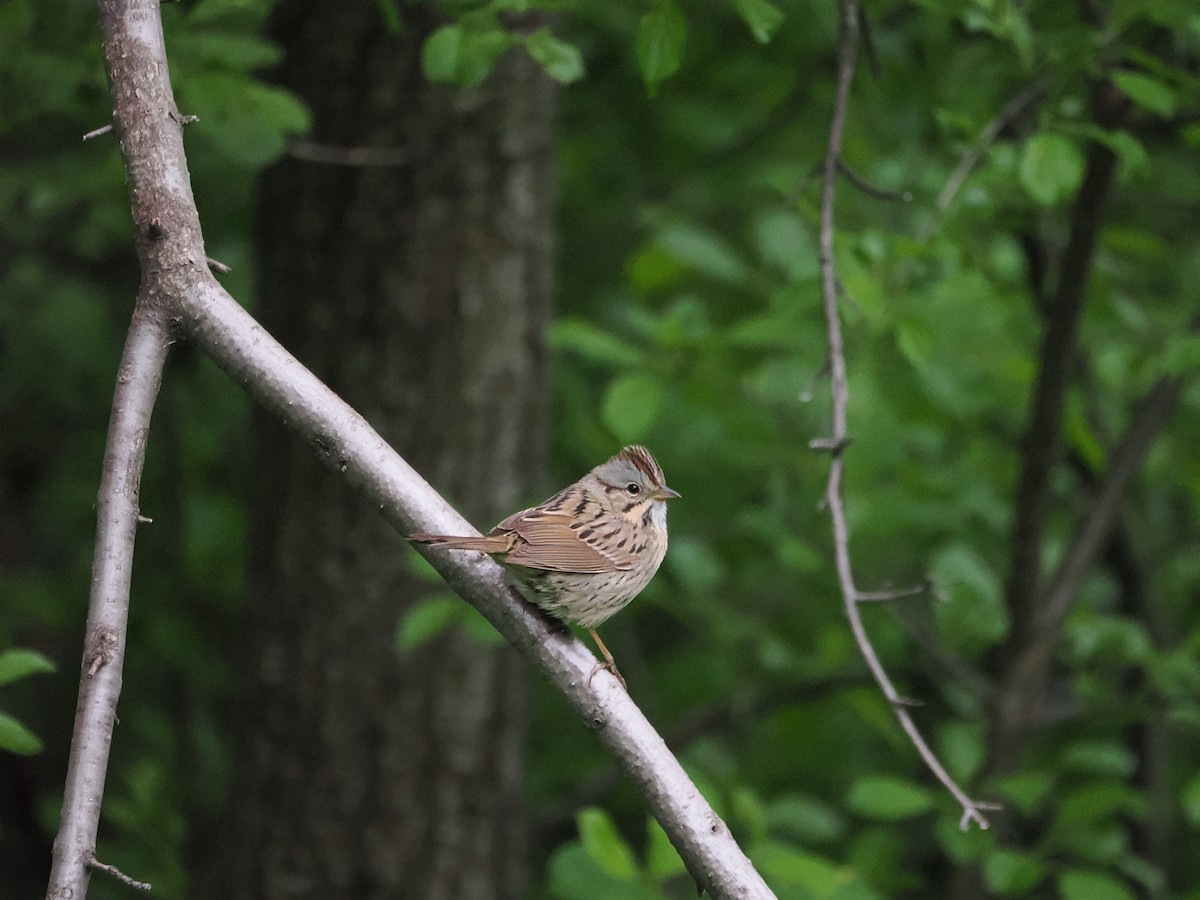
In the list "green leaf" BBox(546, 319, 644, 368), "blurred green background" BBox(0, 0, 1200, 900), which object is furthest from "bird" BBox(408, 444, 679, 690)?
"green leaf" BBox(546, 319, 644, 368)

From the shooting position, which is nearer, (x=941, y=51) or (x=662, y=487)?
(x=662, y=487)

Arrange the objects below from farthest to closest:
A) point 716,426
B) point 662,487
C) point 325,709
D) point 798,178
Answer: point 716,426
point 325,709
point 798,178
point 662,487

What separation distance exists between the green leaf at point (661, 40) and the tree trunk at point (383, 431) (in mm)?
1745

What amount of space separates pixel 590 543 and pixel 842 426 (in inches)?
29.2

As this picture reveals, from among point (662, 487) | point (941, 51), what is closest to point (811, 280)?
point (662, 487)

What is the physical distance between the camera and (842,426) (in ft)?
9.67

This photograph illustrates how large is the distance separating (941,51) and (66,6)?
10.2 feet

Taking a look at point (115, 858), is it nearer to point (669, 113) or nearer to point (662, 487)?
point (662, 487)

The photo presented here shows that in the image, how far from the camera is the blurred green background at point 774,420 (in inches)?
148

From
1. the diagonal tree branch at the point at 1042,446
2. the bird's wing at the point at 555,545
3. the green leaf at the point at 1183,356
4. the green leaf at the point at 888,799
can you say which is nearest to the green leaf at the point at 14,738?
the bird's wing at the point at 555,545

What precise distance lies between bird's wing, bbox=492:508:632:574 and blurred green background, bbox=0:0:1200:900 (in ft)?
2.94

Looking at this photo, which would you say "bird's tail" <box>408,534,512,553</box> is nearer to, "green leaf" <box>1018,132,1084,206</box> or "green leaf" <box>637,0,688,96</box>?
"green leaf" <box>637,0,688,96</box>

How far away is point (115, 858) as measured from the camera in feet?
17.5

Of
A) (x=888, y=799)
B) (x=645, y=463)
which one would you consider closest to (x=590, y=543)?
(x=645, y=463)
